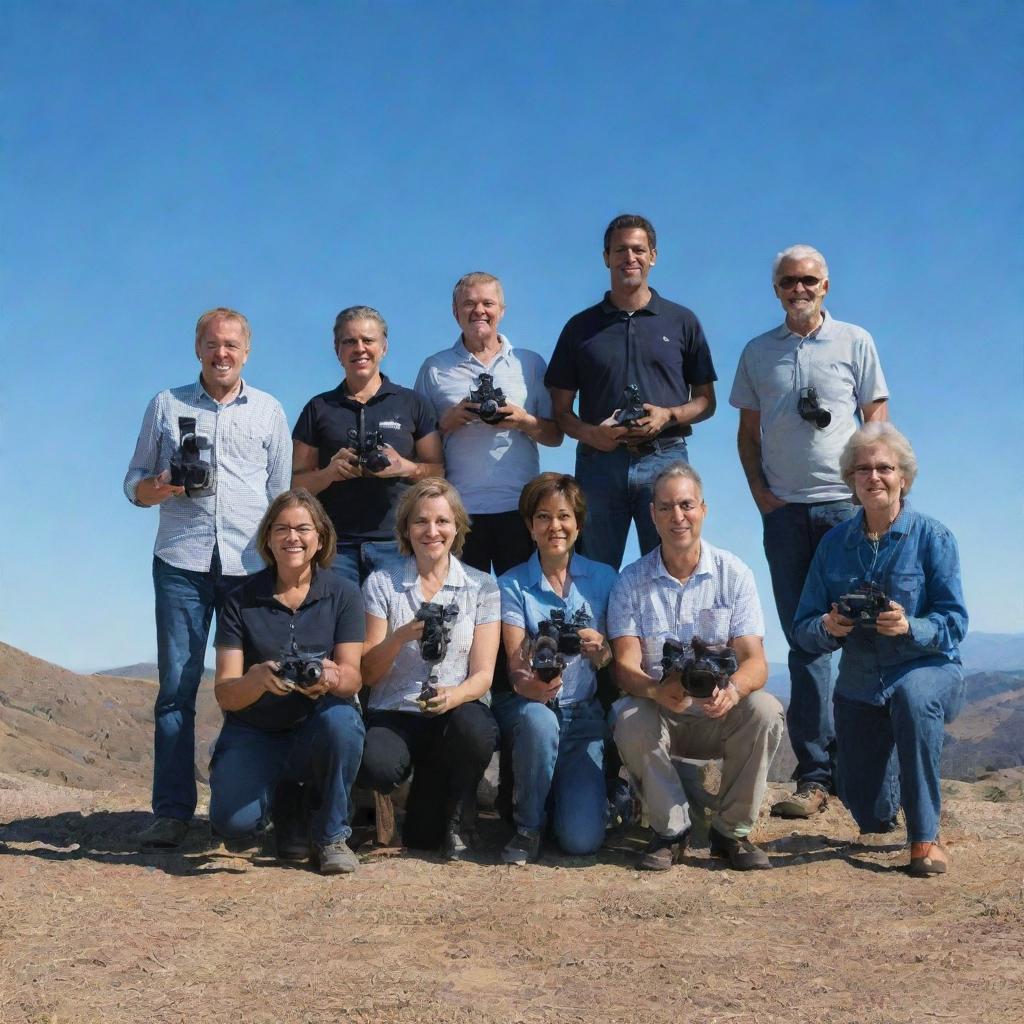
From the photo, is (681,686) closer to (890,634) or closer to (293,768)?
(890,634)

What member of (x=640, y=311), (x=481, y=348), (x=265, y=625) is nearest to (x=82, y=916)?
(x=265, y=625)

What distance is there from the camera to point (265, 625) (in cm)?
584

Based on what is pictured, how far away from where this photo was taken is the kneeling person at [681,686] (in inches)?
230

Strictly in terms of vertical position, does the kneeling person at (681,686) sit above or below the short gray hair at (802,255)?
below

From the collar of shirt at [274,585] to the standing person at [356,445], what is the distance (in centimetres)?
38

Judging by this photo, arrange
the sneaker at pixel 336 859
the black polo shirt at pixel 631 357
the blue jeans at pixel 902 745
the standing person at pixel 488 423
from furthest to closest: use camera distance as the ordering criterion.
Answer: the black polo shirt at pixel 631 357, the standing person at pixel 488 423, the sneaker at pixel 336 859, the blue jeans at pixel 902 745

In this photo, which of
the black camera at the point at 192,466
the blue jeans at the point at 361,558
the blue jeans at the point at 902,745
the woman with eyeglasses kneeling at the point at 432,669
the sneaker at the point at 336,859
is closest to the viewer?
the blue jeans at the point at 902,745

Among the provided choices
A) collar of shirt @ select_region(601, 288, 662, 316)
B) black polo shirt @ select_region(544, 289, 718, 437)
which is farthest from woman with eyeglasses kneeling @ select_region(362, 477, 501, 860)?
collar of shirt @ select_region(601, 288, 662, 316)

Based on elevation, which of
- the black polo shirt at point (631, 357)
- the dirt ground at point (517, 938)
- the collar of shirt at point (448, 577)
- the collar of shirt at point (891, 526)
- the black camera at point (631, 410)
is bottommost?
the dirt ground at point (517, 938)

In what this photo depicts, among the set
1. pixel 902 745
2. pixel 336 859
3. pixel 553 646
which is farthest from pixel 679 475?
pixel 336 859

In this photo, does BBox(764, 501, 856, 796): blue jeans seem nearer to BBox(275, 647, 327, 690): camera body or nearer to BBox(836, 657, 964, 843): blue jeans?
BBox(836, 657, 964, 843): blue jeans

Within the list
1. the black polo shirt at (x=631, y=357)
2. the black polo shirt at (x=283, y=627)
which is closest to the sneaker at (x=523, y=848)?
the black polo shirt at (x=283, y=627)

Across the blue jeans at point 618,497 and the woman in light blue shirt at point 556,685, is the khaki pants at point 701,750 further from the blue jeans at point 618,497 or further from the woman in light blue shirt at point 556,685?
the blue jeans at point 618,497

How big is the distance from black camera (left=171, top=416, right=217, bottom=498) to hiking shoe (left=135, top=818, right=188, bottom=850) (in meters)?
1.77
